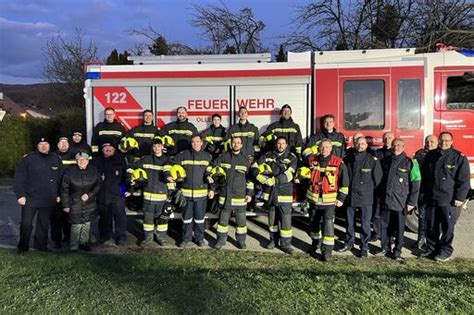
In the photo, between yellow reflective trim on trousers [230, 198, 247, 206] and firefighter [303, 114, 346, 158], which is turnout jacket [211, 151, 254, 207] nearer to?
yellow reflective trim on trousers [230, 198, 247, 206]

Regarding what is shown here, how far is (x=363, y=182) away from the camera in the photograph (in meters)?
6.59

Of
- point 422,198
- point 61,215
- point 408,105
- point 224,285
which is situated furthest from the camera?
point 408,105

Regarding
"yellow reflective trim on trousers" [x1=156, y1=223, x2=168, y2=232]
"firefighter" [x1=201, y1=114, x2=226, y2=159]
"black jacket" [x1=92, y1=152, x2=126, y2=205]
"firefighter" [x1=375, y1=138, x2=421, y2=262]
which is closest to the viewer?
"firefighter" [x1=375, y1=138, x2=421, y2=262]

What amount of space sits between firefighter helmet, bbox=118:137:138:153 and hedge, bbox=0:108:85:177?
10.3 m

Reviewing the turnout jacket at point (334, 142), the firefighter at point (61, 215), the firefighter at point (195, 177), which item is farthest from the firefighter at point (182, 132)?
the turnout jacket at point (334, 142)

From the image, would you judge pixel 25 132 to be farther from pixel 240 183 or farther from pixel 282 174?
pixel 282 174

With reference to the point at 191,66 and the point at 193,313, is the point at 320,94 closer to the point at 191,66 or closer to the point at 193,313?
the point at 191,66

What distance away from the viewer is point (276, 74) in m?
7.70

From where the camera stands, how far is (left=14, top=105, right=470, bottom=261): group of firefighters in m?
6.55

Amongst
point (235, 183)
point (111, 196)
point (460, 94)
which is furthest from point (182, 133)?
point (460, 94)

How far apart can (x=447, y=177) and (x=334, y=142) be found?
1.64 meters

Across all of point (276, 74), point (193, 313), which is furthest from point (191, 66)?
point (193, 313)

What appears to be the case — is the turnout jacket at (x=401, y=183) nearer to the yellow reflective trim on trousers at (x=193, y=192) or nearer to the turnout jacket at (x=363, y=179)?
the turnout jacket at (x=363, y=179)

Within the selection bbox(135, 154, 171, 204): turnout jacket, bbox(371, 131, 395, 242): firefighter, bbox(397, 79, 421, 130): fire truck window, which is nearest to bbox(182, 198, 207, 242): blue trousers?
bbox(135, 154, 171, 204): turnout jacket
